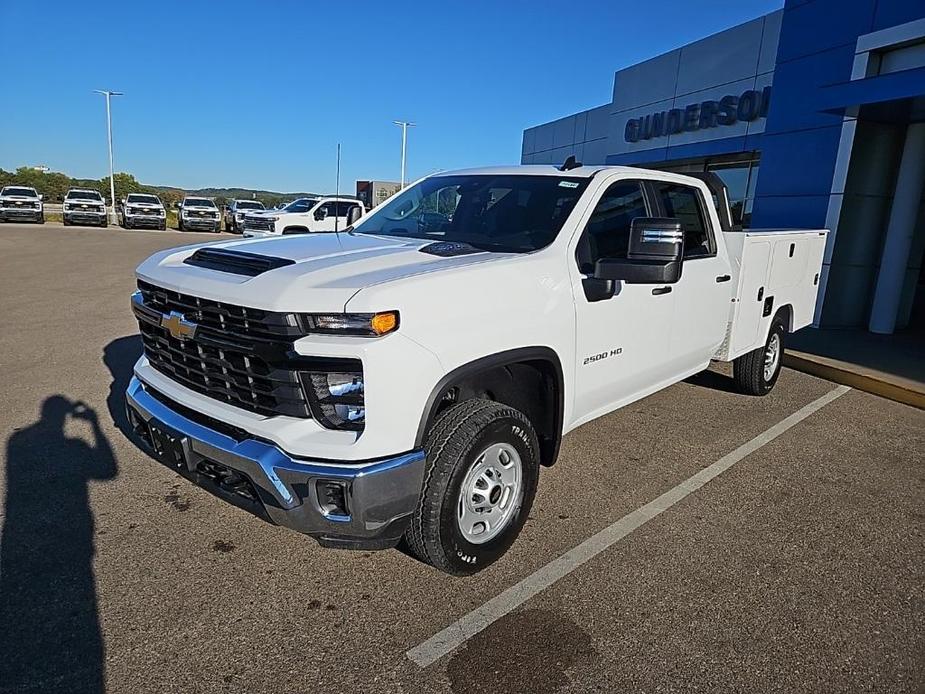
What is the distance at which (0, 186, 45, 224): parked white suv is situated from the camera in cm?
2997

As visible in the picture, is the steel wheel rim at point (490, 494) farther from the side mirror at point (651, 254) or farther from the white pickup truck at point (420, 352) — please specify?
the side mirror at point (651, 254)

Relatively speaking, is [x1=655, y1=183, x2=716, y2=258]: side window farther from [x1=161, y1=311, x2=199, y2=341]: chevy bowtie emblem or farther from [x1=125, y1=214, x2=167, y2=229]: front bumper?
[x1=125, y1=214, x2=167, y2=229]: front bumper

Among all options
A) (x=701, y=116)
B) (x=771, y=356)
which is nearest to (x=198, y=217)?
(x=701, y=116)

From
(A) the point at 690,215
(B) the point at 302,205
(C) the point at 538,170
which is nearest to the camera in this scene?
(C) the point at 538,170

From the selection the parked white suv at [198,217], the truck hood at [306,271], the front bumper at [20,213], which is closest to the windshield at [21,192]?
the front bumper at [20,213]


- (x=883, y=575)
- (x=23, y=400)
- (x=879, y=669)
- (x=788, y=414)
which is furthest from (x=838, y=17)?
(x=23, y=400)

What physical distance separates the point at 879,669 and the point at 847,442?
3087mm

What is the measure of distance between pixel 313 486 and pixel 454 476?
0.62 meters

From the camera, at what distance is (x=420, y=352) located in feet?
8.55

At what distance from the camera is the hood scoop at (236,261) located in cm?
290

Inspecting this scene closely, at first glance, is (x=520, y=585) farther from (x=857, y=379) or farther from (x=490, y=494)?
(x=857, y=379)

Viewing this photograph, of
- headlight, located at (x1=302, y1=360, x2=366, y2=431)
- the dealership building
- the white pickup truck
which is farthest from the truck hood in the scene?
the dealership building

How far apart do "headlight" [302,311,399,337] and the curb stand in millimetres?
6111

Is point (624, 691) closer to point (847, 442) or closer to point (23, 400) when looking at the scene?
point (847, 442)
